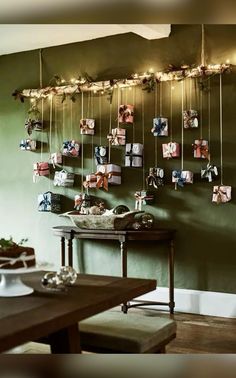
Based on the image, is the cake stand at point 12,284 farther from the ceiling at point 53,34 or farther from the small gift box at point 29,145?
the small gift box at point 29,145

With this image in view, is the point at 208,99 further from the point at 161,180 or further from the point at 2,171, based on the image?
the point at 2,171

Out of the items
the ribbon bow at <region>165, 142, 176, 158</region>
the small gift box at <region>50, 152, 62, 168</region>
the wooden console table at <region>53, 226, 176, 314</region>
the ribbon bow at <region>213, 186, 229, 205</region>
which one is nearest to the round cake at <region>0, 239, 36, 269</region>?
the wooden console table at <region>53, 226, 176, 314</region>

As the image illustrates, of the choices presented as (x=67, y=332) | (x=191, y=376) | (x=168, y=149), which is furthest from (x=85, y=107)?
(x=191, y=376)

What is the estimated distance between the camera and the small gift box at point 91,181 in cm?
429

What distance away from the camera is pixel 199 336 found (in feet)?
10.5

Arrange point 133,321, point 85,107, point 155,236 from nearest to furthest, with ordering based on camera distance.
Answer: point 133,321, point 155,236, point 85,107

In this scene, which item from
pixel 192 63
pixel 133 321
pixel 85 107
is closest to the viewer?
pixel 133 321

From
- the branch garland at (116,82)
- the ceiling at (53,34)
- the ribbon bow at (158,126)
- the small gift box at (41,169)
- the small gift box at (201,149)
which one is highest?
the ceiling at (53,34)

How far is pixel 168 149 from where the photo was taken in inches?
157

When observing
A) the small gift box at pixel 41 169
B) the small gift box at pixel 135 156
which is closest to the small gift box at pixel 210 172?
the small gift box at pixel 135 156

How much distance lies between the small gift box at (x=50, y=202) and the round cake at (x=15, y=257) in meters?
2.73

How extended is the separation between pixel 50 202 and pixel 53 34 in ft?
5.42

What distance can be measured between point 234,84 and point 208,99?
0.82 ft

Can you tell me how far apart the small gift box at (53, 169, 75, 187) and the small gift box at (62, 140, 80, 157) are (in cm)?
20
